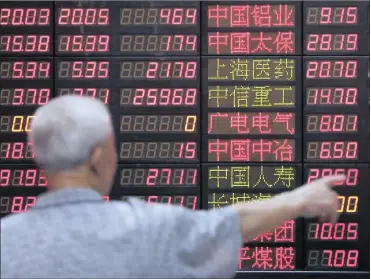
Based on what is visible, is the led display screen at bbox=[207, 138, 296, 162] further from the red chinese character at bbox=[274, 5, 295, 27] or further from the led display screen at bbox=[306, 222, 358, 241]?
the red chinese character at bbox=[274, 5, 295, 27]

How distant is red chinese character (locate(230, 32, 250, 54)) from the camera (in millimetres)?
7574

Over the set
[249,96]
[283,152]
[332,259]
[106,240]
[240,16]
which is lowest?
[332,259]

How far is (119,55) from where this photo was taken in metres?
7.66

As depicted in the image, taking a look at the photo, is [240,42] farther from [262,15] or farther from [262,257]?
[262,257]

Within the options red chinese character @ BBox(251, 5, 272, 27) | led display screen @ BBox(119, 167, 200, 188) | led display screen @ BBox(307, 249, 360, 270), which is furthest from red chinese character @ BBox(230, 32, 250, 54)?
led display screen @ BBox(307, 249, 360, 270)

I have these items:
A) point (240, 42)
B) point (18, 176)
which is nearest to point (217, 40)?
point (240, 42)

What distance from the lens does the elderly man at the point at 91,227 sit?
1461mm

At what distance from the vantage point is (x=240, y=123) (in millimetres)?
7582

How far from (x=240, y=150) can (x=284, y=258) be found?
1022 millimetres

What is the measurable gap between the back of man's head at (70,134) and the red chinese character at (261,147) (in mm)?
6088

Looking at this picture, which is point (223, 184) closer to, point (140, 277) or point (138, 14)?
point (138, 14)

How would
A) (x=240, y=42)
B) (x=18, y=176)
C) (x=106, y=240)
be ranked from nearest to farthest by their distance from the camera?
(x=106, y=240) → (x=240, y=42) → (x=18, y=176)

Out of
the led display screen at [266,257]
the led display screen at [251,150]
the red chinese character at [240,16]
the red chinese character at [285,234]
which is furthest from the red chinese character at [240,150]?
the red chinese character at [240,16]

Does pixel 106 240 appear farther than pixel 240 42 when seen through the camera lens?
No
